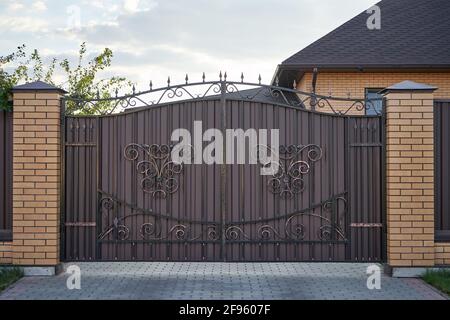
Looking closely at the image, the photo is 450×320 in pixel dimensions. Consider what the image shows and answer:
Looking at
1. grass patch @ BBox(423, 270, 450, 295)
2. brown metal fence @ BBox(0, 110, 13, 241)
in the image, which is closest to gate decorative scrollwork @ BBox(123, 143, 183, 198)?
brown metal fence @ BBox(0, 110, 13, 241)

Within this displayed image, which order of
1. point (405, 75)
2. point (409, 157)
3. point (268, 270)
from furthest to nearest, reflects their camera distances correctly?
point (405, 75) → point (268, 270) → point (409, 157)

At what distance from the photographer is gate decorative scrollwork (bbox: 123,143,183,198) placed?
8.69m

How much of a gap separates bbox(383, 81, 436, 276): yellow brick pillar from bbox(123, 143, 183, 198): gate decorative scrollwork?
2.59 metres

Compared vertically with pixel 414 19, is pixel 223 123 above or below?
below

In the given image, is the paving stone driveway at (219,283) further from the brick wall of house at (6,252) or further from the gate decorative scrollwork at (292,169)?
the gate decorative scrollwork at (292,169)

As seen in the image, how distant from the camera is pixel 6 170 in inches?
348

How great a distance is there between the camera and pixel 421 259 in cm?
856

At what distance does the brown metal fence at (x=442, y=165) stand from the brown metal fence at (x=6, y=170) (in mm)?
5260

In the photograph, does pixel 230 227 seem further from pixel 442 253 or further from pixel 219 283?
pixel 442 253

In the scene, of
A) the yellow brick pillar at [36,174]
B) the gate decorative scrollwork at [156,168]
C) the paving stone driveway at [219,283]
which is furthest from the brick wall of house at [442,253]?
the yellow brick pillar at [36,174]

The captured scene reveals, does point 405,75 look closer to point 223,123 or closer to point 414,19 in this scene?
point 414,19

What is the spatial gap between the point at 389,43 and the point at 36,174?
9.78 m

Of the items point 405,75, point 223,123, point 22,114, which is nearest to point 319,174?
point 223,123
